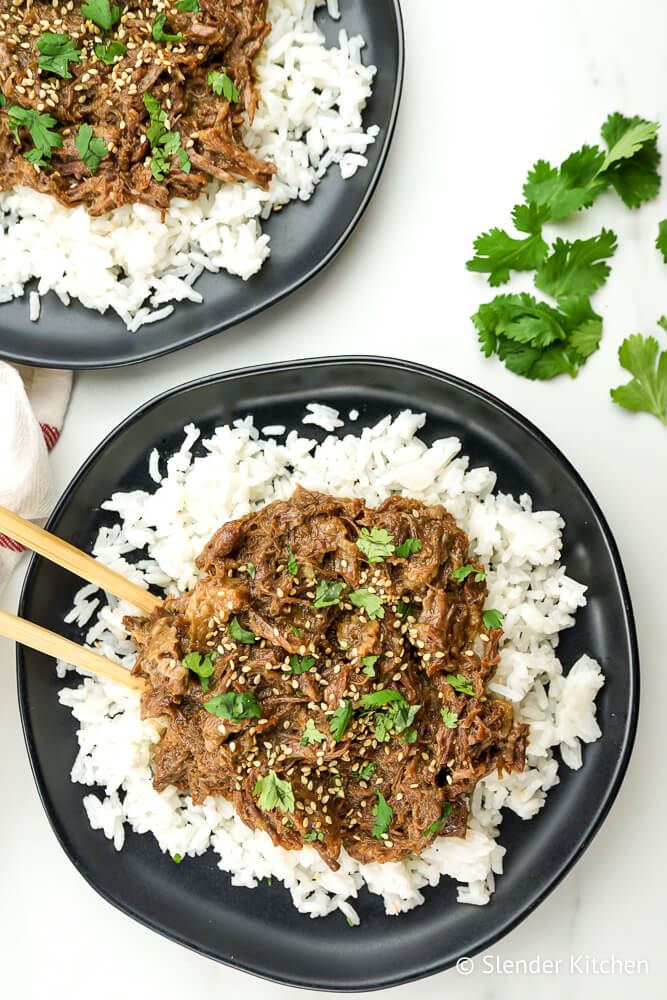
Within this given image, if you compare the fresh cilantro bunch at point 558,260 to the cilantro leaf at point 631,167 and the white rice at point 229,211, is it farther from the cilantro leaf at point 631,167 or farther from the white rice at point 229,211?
the white rice at point 229,211

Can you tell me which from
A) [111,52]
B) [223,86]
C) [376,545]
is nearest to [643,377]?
[376,545]

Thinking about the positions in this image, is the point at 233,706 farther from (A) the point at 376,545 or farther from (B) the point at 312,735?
(A) the point at 376,545

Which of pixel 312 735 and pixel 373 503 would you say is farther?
pixel 373 503

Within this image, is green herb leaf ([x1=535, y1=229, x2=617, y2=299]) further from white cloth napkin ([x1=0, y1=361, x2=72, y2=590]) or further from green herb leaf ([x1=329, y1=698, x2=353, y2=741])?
white cloth napkin ([x1=0, y1=361, x2=72, y2=590])

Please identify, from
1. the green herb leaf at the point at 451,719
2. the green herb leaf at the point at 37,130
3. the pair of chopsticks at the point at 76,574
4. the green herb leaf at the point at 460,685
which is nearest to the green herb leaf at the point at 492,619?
the green herb leaf at the point at 460,685

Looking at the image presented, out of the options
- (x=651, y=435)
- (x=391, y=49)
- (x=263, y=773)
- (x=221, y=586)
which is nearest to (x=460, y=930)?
(x=263, y=773)

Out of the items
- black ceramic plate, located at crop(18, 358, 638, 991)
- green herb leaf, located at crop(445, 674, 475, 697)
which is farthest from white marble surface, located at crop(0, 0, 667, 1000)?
green herb leaf, located at crop(445, 674, 475, 697)
